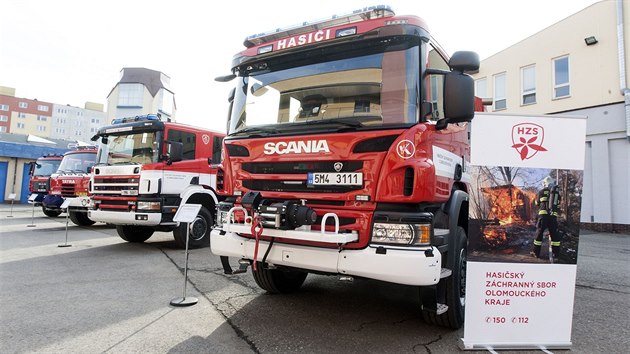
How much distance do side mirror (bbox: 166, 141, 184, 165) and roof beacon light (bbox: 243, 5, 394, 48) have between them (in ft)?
13.0

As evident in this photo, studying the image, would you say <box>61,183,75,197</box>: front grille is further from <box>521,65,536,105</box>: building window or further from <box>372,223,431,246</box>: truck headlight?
<box>521,65,536,105</box>: building window

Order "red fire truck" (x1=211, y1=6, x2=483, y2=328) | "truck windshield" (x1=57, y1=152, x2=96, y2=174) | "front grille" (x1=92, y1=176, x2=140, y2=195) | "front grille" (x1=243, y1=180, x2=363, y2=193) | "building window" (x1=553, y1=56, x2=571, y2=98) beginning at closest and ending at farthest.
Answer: "red fire truck" (x1=211, y1=6, x2=483, y2=328) → "front grille" (x1=243, y1=180, x2=363, y2=193) → "front grille" (x1=92, y1=176, x2=140, y2=195) → "truck windshield" (x1=57, y1=152, x2=96, y2=174) → "building window" (x1=553, y1=56, x2=571, y2=98)

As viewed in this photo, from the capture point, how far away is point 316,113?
11.8 feet

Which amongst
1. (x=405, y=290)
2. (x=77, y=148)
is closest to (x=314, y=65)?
(x=405, y=290)

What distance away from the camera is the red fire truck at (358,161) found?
9.81 feet

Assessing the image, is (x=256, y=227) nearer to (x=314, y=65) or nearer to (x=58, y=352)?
(x=314, y=65)

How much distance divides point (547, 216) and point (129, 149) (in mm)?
7727

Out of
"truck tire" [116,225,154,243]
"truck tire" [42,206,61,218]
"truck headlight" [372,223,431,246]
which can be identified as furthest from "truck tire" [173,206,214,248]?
"truck tire" [42,206,61,218]

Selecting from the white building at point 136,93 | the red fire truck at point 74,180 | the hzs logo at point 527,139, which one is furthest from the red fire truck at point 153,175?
the white building at point 136,93

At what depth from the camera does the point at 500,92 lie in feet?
55.1

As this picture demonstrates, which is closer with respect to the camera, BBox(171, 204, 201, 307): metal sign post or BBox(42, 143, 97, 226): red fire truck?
BBox(171, 204, 201, 307): metal sign post

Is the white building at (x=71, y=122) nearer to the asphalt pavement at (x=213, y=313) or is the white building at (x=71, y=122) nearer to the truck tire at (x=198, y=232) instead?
the truck tire at (x=198, y=232)

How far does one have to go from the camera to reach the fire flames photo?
130 inches

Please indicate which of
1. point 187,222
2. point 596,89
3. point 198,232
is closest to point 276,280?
point 187,222
